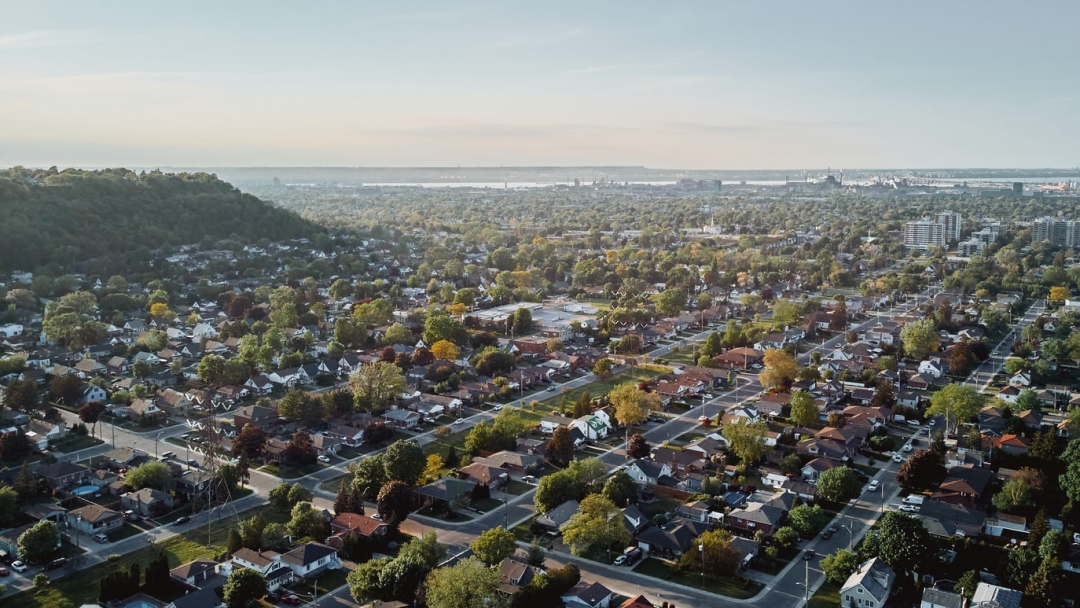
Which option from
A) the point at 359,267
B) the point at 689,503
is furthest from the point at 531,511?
the point at 359,267

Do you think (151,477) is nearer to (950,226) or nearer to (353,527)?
(353,527)

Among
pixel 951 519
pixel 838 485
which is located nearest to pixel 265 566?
pixel 838 485

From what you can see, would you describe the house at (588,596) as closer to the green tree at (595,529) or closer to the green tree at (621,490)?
the green tree at (595,529)

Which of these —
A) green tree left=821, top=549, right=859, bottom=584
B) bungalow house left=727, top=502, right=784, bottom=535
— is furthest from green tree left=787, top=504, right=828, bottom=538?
green tree left=821, top=549, right=859, bottom=584

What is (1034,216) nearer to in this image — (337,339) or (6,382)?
(337,339)

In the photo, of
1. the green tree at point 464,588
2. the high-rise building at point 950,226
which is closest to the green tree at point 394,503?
the green tree at point 464,588

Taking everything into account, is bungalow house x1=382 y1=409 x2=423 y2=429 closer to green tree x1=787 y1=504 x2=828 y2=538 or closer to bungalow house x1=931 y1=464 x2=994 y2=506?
green tree x1=787 y1=504 x2=828 y2=538
